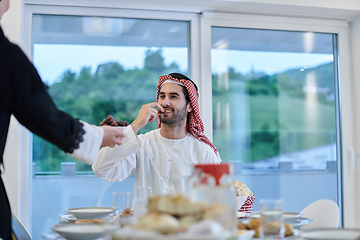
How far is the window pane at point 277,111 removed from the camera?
3.38m

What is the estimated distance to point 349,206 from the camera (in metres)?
3.51

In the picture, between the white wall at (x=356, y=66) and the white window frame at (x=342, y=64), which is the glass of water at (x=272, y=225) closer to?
the white window frame at (x=342, y=64)

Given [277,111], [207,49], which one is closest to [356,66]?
[277,111]

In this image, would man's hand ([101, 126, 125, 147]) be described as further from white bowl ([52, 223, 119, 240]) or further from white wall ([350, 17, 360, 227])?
white wall ([350, 17, 360, 227])

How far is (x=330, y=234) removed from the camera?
1.20m

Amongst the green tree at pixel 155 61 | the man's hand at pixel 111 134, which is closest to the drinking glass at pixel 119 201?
the man's hand at pixel 111 134

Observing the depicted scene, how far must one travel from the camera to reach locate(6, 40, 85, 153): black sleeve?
3.84 ft

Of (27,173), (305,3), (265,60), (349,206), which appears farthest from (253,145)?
(27,173)

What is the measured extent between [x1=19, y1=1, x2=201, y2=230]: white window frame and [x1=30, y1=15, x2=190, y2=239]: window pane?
5cm

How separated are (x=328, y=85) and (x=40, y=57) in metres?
2.53

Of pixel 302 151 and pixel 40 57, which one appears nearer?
pixel 40 57

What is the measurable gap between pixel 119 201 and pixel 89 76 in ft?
6.02

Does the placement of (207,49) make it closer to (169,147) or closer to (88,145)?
(169,147)

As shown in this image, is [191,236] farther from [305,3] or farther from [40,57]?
[305,3]
